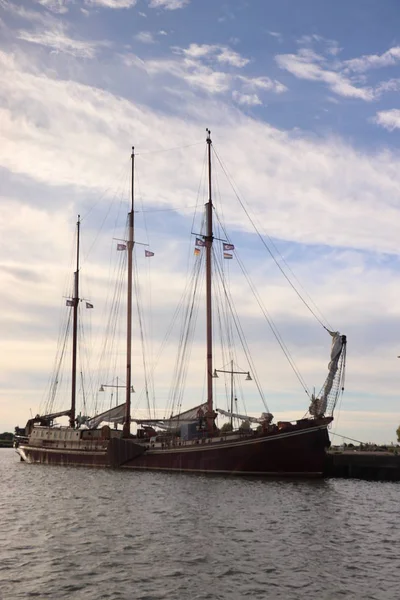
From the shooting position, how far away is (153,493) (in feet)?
139

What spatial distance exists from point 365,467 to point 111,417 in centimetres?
3041

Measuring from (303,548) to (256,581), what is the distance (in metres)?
5.59

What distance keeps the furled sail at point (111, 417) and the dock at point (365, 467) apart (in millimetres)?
25384

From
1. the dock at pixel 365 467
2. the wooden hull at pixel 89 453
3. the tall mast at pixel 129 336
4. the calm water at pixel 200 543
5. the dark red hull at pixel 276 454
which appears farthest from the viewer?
the tall mast at pixel 129 336

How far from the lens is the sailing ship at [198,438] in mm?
51906

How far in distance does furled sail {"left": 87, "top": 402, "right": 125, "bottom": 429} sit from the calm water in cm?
3068

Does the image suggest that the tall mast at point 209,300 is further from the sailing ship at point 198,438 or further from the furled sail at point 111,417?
the furled sail at point 111,417

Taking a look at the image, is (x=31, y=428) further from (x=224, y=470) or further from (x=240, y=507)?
(x=240, y=507)

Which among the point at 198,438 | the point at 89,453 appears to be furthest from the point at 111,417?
the point at 198,438

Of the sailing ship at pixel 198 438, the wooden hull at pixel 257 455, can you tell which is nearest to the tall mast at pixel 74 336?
the sailing ship at pixel 198 438

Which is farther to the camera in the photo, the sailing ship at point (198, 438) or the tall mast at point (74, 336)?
the tall mast at point (74, 336)

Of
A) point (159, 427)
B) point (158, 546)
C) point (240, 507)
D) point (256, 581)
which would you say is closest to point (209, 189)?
point (159, 427)

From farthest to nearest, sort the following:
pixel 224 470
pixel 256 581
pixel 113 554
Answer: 1. pixel 224 470
2. pixel 113 554
3. pixel 256 581

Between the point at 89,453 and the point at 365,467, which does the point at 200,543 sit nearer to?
the point at 365,467
